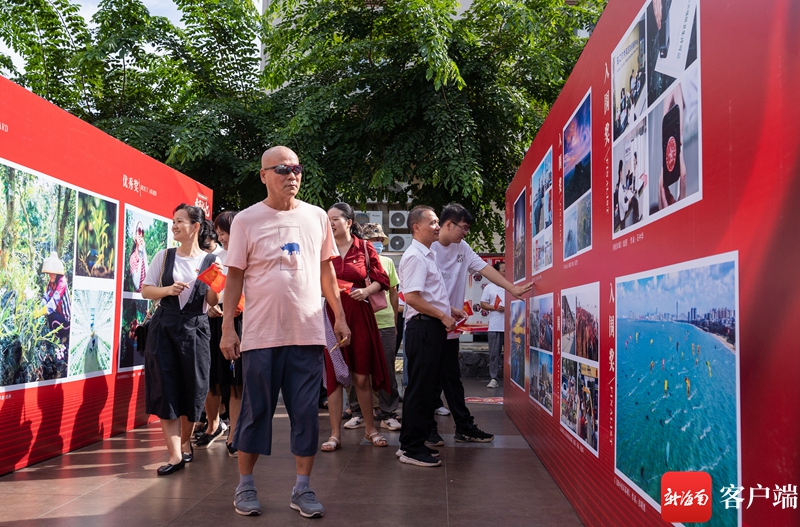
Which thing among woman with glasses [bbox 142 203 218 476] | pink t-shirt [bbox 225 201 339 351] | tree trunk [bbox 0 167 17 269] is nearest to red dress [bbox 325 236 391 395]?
woman with glasses [bbox 142 203 218 476]

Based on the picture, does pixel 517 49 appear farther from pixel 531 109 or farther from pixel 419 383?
pixel 419 383

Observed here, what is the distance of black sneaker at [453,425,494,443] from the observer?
Result: 595cm

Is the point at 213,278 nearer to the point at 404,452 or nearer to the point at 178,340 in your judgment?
the point at 178,340

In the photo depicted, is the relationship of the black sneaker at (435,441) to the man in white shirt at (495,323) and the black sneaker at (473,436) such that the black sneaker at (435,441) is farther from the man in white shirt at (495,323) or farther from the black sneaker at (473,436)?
the man in white shirt at (495,323)

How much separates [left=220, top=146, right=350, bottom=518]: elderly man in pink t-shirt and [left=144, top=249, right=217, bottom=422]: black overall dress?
1.13m

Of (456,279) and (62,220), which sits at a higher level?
(62,220)

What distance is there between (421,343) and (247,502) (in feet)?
5.85

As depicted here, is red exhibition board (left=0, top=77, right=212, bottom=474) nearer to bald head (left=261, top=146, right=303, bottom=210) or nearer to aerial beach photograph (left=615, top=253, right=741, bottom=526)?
bald head (left=261, top=146, right=303, bottom=210)

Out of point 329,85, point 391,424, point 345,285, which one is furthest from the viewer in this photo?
point 329,85

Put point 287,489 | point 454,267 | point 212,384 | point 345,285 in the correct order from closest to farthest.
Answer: point 287,489 → point 345,285 → point 212,384 → point 454,267

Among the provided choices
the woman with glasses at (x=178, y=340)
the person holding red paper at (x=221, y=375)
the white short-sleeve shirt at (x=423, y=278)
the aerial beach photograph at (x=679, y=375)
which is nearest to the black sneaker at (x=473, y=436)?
the white short-sleeve shirt at (x=423, y=278)

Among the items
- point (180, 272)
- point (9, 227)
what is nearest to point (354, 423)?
point (180, 272)

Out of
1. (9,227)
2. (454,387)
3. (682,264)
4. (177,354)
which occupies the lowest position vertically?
(454,387)

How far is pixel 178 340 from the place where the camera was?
15.9 ft
